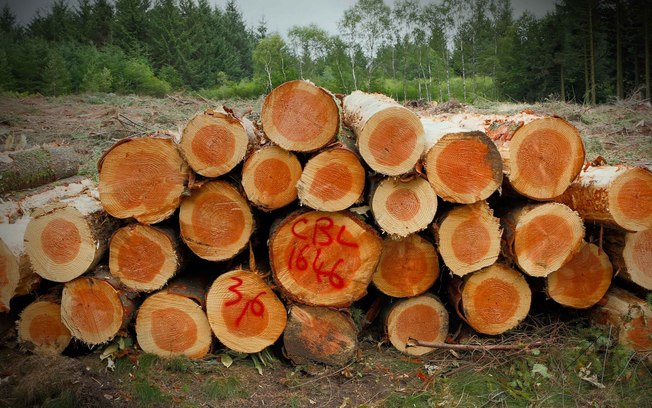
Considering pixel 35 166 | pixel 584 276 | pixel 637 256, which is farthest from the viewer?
pixel 35 166

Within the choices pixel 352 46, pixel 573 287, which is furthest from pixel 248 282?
pixel 352 46

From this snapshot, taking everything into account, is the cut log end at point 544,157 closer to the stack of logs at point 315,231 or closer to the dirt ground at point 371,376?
the stack of logs at point 315,231

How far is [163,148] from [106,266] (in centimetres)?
107

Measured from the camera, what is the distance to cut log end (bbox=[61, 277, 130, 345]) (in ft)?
12.2

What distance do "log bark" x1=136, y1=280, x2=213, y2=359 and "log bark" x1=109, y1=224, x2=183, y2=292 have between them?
0.46 feet

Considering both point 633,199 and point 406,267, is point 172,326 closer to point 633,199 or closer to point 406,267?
point 406,267

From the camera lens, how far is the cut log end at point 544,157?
366cm

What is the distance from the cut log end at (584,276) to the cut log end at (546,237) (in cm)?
31

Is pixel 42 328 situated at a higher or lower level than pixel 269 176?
lower

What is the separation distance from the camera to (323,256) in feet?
12.4

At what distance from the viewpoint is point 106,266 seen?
3.87 meters

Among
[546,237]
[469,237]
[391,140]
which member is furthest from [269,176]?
[546,237]

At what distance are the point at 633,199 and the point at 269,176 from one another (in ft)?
8.89

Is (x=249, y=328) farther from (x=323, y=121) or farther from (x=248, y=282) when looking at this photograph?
(x=323, y=121)
